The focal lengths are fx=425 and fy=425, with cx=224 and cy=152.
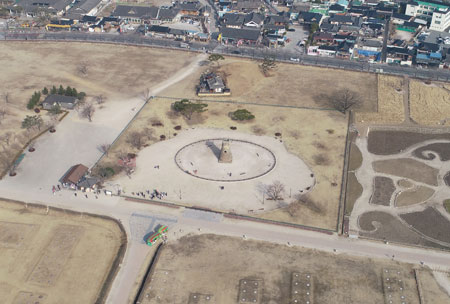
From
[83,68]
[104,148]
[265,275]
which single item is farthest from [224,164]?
[83,68]

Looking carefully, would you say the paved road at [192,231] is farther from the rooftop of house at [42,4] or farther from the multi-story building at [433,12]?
the multi-story building at [433,12]

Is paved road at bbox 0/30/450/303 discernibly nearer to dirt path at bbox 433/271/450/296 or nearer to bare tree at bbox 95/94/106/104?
dirt path at bbox 433/271/450/296

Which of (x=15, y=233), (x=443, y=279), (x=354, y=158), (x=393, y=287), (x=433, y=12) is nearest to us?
(x=393, y=287)

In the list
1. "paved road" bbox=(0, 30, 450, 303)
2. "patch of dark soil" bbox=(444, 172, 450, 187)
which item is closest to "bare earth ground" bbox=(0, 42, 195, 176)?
"paved road" bbox=(0, 30, 450, 303)

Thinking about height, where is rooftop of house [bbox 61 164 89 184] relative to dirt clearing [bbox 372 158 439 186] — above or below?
above

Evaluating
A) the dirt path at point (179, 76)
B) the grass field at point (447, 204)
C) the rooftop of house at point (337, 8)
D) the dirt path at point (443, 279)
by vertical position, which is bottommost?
the dirt path at point (443, 279)

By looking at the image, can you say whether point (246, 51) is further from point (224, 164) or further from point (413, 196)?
point (413, 196)

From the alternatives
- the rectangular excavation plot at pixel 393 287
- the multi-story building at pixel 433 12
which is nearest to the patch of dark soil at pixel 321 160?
the rectangular excavation plot at pixel 393 287
